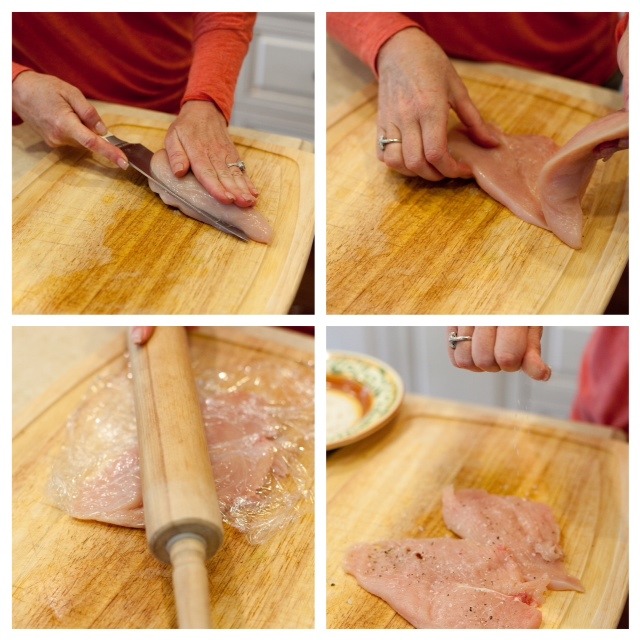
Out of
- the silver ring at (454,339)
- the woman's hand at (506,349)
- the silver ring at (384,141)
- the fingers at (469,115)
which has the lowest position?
the woman's hand at (506,349)

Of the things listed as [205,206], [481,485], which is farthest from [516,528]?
[205,206]

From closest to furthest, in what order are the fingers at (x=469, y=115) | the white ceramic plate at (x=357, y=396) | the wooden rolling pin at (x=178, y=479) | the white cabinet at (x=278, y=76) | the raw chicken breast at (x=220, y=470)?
the wooden rolling pin at (x=178, y=479) < the raw chicken breast at (x=220, y=470) < the fingers at (x=469, y=115) < the white ceramic plate at (x=357, y=396) < the white cabinet at (x=278, y=76)

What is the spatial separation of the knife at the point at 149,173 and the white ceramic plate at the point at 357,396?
402 millimetres

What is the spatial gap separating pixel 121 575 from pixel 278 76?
1729 mm

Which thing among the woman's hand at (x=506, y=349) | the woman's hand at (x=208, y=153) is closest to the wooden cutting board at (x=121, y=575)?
the woman's hand at (x=506, y=349)

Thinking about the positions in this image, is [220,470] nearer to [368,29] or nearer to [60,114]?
[60,114]

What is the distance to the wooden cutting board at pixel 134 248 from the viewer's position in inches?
38.0

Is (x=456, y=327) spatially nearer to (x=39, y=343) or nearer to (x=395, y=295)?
(x=395, y=295)

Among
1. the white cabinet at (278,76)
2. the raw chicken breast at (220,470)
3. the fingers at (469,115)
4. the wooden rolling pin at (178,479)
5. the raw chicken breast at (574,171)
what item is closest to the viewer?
the wooden rolling pin at (178,479)

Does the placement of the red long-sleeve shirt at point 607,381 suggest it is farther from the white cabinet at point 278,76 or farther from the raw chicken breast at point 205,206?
the white cabinet at point 278,76

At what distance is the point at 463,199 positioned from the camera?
1.10m

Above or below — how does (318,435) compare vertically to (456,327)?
below
